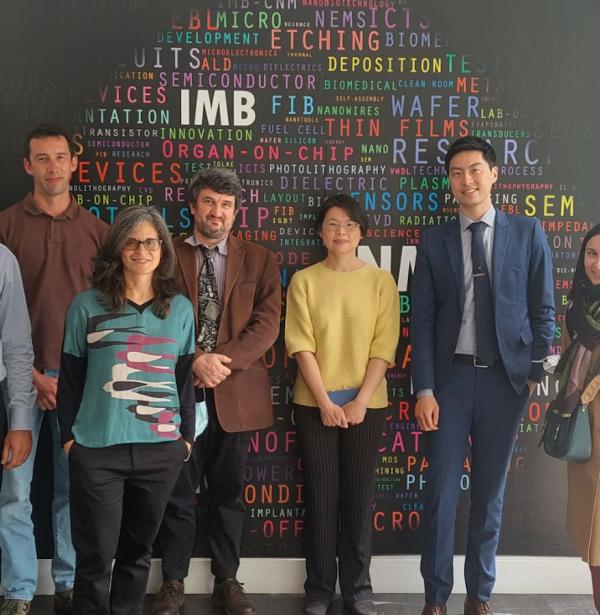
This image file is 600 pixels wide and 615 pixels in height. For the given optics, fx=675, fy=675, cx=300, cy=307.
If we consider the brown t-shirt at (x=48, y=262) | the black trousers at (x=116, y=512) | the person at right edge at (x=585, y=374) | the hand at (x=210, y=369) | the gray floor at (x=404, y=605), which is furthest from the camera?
the gray floor at (x=404, y=605)

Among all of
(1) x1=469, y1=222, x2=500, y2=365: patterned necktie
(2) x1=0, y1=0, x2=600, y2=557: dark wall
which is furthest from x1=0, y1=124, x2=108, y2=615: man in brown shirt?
(1) x1=469, y1=222, x2=500, y2=365: patterned necktie

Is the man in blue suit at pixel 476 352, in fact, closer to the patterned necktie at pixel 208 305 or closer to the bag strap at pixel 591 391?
the bag strap at pixel 591 391

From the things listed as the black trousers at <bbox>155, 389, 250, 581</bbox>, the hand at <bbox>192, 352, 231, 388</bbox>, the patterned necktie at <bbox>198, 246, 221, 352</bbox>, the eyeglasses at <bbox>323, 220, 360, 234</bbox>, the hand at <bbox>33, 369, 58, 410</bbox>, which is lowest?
the black trousers at <bbox>155, 389, 250, 581</bbox>

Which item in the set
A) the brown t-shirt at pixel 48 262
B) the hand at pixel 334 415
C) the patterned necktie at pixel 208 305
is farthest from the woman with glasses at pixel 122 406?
the hand at pixel 334 415

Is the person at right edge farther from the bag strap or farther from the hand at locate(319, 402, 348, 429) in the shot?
the hand at locate(319, 402, 348, 429)

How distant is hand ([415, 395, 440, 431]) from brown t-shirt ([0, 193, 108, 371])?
1.46 meters

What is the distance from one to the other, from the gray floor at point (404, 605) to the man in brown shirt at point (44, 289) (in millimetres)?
269

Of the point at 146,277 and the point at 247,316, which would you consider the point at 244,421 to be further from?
the point at 146,277

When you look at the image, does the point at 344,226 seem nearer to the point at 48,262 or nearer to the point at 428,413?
the point at 428,413

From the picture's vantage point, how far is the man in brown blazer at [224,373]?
2.77m

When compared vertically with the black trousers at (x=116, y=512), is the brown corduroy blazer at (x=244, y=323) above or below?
above

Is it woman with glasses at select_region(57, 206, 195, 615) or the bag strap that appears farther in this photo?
the bag strap

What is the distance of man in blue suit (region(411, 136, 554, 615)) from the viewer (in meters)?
2.71

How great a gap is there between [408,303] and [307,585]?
51.9 inches
